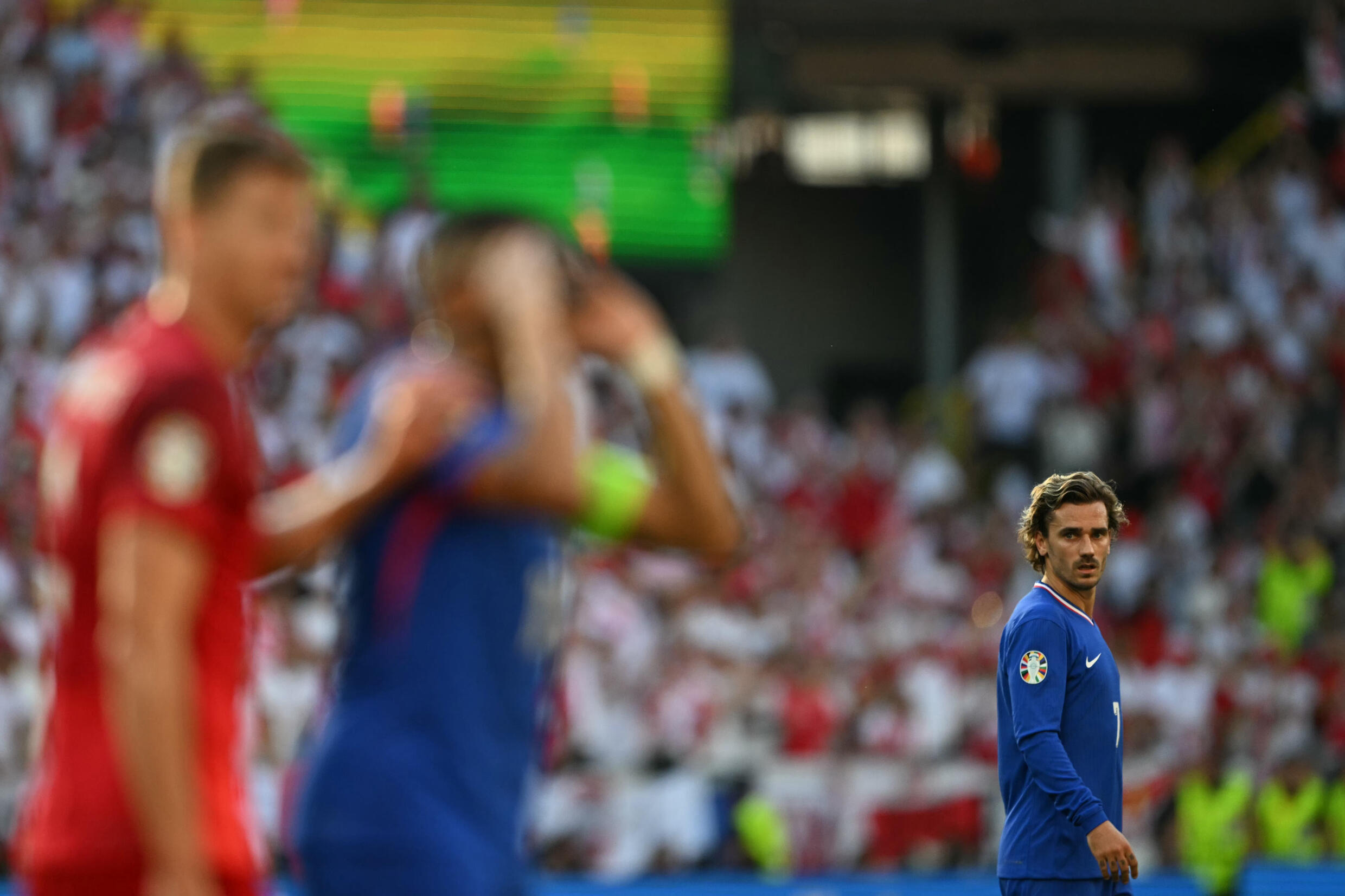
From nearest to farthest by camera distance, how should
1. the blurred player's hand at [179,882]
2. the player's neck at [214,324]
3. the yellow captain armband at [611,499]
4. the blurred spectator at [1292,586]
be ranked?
the blurred player's hand at [179,882]
the player's neck at [214,324]
the yellow captain armband at [611,499]
the blurred spectator at [1292,586]

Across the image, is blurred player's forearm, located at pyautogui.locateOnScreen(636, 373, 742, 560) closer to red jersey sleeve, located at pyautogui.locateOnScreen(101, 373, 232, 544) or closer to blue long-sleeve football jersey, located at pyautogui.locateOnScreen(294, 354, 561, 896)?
blue long-sleeve football jersey, located at pyautogui.locateOnScreen(294, 354, 561, 896)

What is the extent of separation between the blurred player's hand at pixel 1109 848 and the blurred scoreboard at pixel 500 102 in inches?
552

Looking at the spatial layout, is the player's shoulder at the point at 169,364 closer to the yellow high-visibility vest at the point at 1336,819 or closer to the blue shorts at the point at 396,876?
the blue shorts at the point at 396,876

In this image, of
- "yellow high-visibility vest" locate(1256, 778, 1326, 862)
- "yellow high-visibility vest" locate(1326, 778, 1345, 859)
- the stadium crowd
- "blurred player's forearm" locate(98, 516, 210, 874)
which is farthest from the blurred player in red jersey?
"yellow high-visibility vest" locate(1326, 778, 1345, 859)

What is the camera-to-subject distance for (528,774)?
3.39 m

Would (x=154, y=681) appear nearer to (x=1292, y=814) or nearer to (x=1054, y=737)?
(x=1054, y=737)

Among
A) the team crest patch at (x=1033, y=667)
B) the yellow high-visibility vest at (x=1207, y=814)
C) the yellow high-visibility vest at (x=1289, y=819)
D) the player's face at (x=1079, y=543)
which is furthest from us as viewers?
the yellow high-visibility vest at (x=1289, y=819)

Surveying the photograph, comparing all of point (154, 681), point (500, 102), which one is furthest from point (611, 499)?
point (500, 102)

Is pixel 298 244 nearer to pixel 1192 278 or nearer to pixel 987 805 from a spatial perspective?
pixel 987 805

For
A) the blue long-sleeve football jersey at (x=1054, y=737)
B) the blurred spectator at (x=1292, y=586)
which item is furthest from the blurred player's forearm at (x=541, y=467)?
the blurred spectator at (x=1292, y=586)

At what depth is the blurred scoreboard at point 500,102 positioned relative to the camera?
18984mm

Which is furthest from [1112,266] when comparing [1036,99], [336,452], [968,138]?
[336,452]

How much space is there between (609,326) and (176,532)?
2.97 feet

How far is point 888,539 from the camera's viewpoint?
16797 mm
